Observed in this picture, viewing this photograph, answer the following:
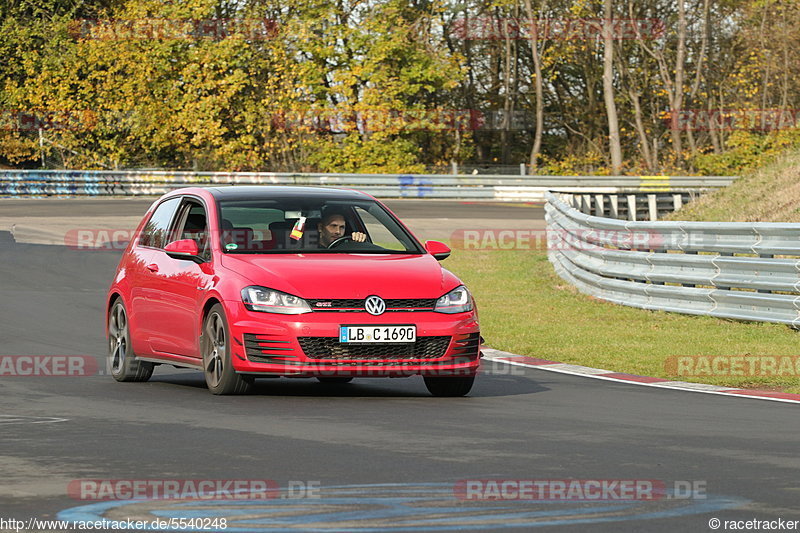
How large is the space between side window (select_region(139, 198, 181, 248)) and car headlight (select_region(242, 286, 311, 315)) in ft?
6.18

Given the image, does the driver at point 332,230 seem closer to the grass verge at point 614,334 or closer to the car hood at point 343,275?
the car hood at point 343,275

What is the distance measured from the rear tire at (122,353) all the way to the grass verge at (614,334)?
12.7 feet

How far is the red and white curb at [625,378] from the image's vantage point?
11.2 metres

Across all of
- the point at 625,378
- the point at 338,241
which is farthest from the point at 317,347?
the point at 625,378

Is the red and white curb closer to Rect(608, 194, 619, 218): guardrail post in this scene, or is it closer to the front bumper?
the front bumper

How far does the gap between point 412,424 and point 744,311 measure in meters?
7.29

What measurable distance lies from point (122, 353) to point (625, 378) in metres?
4.11

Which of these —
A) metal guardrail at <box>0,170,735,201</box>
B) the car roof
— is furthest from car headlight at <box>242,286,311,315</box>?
metal guardrail at <box>0,170,735,201</box>

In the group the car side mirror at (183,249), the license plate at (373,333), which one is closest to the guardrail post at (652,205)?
the car side mirror at (183,249)

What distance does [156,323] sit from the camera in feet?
38.4

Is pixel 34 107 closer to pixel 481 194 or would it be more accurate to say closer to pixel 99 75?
pixel 99 75

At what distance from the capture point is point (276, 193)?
11727mm

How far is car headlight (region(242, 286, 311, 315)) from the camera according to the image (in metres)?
10.3

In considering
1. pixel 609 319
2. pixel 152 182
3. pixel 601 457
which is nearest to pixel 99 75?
pixel 152 182
